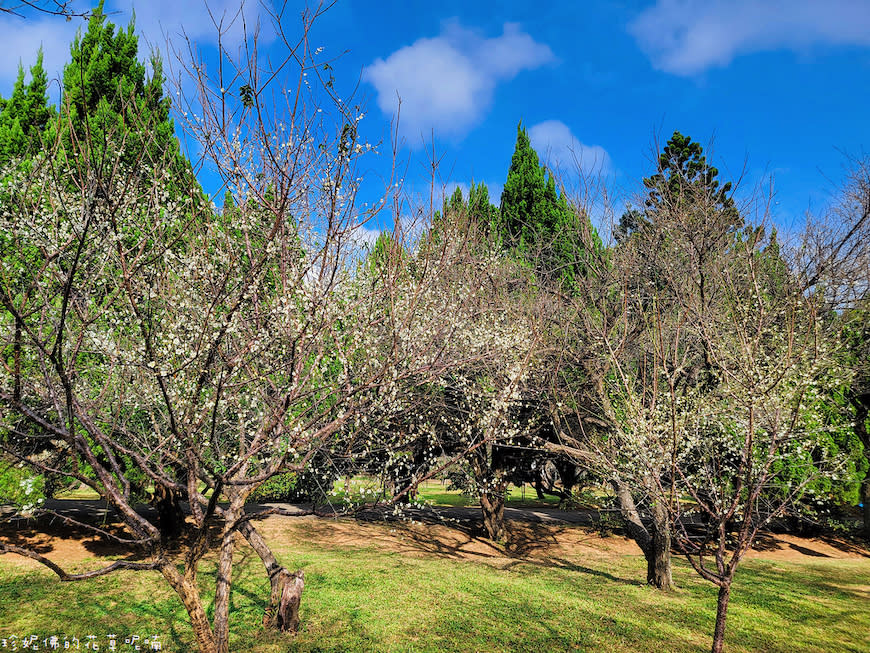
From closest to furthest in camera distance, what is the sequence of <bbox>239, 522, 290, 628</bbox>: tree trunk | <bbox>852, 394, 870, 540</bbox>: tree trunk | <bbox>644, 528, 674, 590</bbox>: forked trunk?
<bbox>239, 522, 290, 628</bbox>: tree trunk → <bbox>644, 528, 674, 590</bbox>: forked trunk → <bbox>852, 394, 870, 540</bbox>: tree trunk

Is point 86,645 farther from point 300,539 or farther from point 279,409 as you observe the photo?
point 300,539

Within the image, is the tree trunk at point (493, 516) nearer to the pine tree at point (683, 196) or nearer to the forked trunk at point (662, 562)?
the forked trunk at point (662, 562)

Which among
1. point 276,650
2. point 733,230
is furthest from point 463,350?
point 733,230

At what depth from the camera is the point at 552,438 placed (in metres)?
14.9

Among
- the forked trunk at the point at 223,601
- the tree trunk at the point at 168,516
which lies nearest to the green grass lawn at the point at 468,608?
the tree trunk at the point at 168,516

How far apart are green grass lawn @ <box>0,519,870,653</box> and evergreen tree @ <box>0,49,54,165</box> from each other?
8.19 metres

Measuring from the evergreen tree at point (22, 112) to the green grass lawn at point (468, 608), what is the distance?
8188 mm

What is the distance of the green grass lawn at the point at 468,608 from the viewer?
639 centimetres

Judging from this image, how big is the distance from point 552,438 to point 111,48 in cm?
1528

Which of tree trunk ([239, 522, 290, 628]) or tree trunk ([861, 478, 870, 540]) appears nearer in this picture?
tree trunk ([239, 522, 290, 628])

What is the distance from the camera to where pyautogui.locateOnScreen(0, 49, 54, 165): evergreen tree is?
1027 cm

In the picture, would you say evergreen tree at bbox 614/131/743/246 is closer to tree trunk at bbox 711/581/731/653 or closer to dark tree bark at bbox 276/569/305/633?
tree trunk at bbox 711/581/731/653

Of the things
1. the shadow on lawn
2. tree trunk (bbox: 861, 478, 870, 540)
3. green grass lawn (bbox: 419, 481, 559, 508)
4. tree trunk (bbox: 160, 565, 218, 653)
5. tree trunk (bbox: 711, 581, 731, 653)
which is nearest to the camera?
tree trunk (bbox: 160, 565, 218, 653)

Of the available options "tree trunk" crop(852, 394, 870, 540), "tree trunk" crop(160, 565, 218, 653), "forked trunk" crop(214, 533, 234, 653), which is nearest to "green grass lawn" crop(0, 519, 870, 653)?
"forked trunk" crop(214, 533, 234, 653)
